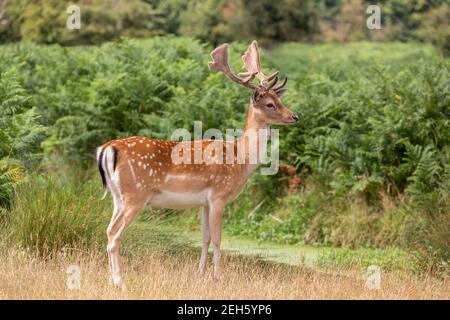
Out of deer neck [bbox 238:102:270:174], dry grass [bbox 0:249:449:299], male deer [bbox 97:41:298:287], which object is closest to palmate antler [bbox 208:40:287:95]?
male deer [bbox 97:41:298:287]

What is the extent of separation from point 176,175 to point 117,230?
0.71 meters

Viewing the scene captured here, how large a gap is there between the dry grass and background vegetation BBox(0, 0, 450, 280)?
0.56 m

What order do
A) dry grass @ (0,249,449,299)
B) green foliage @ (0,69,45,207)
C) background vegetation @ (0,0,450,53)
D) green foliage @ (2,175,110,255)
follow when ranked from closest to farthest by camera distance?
1. dry grass @ (0,249,449,299)
2. green foliage @ (2,175,110,255)
3. green foliage @ (0,69,45,207)
4. background vegetation @ (0,0,450,53)

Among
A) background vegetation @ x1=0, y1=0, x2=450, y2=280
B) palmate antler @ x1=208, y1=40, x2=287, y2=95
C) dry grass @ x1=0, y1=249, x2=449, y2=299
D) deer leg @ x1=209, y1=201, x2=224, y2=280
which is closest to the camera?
dry grass @ x1=0, y1=249, x2=449, y2=299

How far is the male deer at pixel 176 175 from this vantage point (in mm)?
8859

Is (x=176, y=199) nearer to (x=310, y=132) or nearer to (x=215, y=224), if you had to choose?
Result: (x=215, y=224)

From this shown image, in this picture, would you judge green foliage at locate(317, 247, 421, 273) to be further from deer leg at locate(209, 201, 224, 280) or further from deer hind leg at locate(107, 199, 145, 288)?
deer hind leg at locate(107, 199, 145, 288)

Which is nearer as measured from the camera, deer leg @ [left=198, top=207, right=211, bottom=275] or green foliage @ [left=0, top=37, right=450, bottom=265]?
deer leg @ [left=198, top=207, right=211, bottom=275]

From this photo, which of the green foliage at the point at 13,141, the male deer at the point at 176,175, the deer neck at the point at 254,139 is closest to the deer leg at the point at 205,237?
the male deer at the point at 176,175

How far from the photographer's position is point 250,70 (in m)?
10.3

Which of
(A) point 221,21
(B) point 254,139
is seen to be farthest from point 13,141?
(A) point 221,21

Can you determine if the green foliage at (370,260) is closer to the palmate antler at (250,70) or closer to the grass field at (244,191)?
the grass field at (244,191)

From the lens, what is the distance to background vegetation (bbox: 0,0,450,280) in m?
10.4

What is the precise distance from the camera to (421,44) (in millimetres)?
36031
